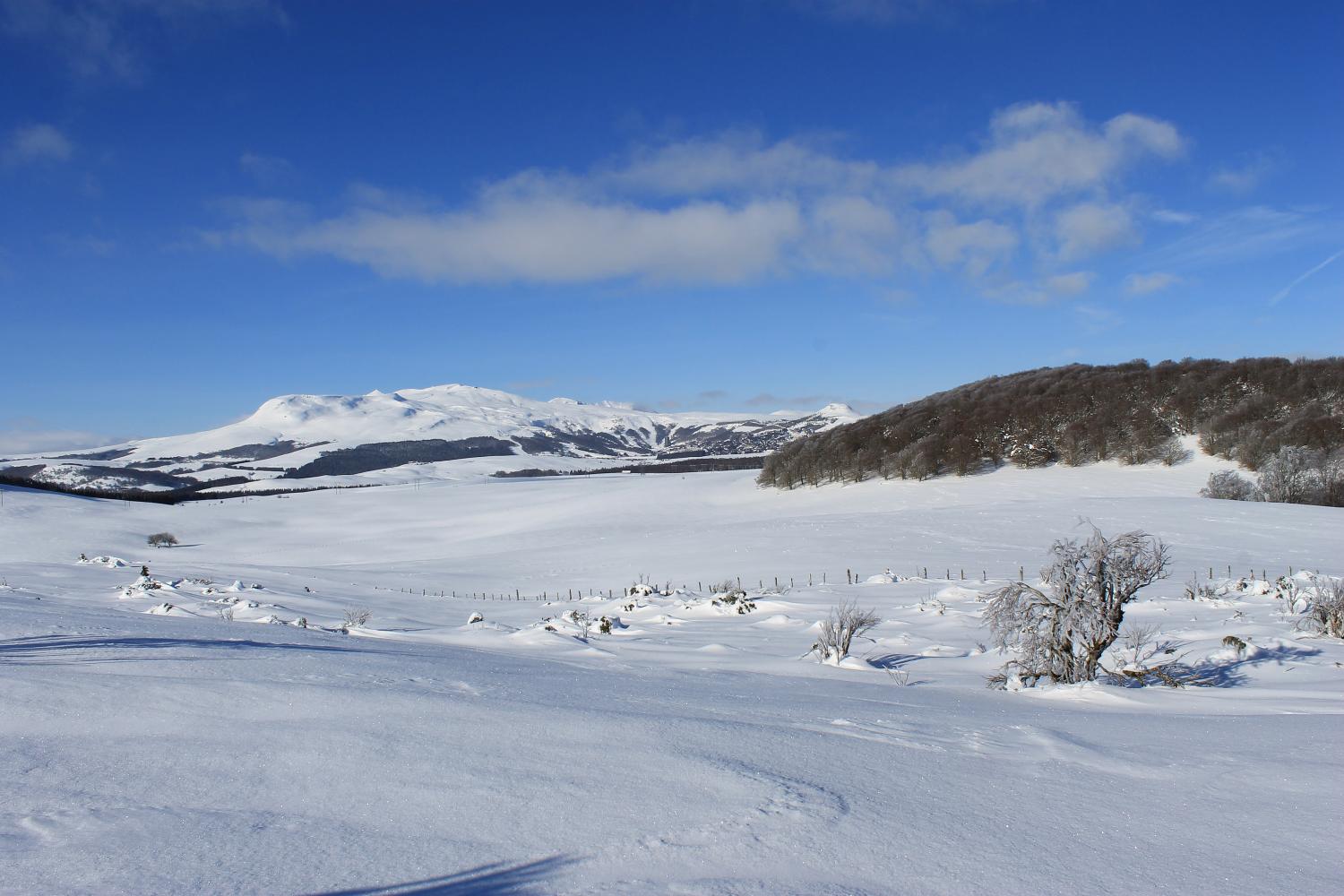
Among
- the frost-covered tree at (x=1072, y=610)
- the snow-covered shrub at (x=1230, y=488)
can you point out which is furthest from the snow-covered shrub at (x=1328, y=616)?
the snow-covered shrub at (x=1230, y=488)

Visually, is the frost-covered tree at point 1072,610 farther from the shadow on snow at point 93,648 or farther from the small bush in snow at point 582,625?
the shadow on snow at point 93,648

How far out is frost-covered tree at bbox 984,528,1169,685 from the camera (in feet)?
31.8

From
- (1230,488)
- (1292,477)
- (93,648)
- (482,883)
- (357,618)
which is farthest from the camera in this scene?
(1230,488)

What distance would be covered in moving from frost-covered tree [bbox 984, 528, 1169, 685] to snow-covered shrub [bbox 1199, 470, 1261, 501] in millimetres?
41290

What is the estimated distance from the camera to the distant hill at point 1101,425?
171 ft

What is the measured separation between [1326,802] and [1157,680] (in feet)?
21.2

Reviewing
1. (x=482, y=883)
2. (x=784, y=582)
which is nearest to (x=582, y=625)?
(x=482, y=883)

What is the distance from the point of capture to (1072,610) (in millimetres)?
9836

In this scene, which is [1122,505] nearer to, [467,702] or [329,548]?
[467,702]

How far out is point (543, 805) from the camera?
333cm

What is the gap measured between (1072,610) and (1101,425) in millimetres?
54586

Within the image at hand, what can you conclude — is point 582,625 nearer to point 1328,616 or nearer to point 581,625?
point 581,625

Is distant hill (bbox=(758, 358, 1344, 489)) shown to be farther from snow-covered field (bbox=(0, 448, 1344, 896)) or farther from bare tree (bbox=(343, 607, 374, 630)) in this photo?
bare tree (bbox=(343, 607, 374, 630))

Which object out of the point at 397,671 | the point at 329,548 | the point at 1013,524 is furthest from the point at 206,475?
the point at 397,671
